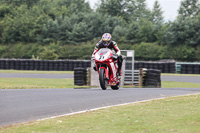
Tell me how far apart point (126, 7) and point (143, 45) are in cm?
2561

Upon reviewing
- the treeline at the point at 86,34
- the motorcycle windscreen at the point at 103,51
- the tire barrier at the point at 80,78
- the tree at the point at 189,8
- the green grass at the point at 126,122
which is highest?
the tree at the point at 189,8

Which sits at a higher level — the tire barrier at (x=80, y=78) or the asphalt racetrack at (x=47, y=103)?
the tire barrier at (x=80, y=78)

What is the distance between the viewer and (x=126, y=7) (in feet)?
258

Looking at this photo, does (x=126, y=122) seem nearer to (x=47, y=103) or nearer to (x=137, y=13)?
(x=47, y=103)

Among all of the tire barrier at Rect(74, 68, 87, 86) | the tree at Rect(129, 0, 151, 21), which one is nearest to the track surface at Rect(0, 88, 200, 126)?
the tire barrier at Rect(74, 68, 87, 86)

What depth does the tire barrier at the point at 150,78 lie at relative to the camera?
19469 millimetres

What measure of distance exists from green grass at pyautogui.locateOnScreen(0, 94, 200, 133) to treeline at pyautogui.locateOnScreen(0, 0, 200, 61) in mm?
42553

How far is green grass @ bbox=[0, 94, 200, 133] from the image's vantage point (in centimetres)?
627

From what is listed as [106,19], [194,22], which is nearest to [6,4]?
[106,19]

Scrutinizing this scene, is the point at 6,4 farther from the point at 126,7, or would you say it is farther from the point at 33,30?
the point at 126,7

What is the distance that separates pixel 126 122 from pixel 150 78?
42.6 ft

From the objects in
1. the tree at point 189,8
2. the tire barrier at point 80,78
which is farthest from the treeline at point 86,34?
the tire barrier at point 80,78

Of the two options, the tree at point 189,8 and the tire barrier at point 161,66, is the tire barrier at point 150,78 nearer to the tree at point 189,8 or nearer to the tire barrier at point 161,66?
the tire barrier at point 161,66

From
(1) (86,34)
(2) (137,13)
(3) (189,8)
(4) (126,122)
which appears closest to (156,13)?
(2) (137,13)
